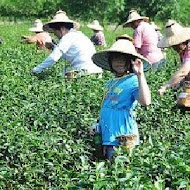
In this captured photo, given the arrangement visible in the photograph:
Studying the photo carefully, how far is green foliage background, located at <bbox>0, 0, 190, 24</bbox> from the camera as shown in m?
44.0

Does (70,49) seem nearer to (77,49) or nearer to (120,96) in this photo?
(77,49)

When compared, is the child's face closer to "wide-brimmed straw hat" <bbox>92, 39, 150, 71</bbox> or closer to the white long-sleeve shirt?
"wide-brimmed straw hat" <bbox>92, 39, 150, 71</bbox>

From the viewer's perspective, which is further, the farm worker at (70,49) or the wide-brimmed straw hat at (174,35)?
the farm worker at (70,49)

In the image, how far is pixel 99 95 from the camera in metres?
6.94

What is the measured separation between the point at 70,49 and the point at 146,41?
2.64 metres

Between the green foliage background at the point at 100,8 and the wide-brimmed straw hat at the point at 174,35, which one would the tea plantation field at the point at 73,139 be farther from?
the green foliage background at the point at 100,8

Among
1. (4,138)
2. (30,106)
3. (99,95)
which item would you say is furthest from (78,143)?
(99,95)

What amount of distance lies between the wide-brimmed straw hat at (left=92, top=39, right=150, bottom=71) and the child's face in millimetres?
80

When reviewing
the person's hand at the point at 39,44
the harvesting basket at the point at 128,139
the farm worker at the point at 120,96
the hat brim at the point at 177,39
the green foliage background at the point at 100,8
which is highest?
the green foliage background at the point at 100,8

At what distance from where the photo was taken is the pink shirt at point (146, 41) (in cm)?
1057

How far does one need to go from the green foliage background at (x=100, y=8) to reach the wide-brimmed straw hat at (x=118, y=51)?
1503 inches

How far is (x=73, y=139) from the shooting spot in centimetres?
565

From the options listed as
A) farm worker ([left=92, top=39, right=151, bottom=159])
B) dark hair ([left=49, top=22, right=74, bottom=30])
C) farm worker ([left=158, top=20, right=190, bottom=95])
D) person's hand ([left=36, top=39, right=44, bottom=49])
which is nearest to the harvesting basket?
farm worker ([left=92, top=39, right=151, bottom=159])

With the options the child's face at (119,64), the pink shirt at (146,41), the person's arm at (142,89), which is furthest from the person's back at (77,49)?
the person's arm at (142,89)
